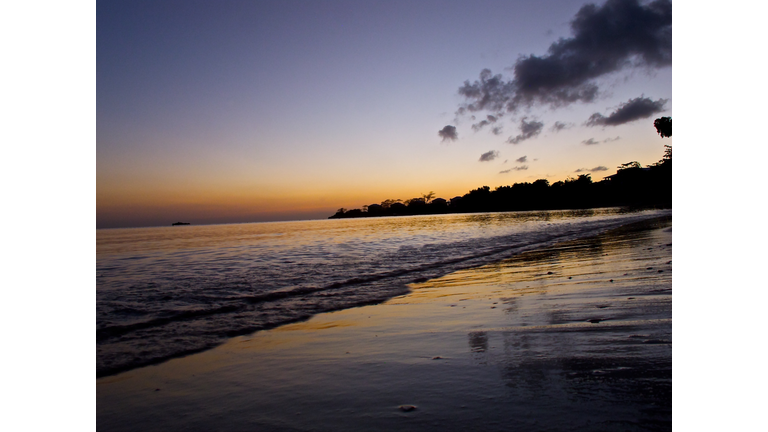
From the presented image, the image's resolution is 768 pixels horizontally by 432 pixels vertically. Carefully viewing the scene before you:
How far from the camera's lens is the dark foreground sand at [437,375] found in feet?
7.65

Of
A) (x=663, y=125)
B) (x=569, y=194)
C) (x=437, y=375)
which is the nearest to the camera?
(x=437, y=375)

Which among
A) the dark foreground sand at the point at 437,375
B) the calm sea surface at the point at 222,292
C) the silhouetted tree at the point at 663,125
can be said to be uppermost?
the silhouetted tree at the point at 663,125

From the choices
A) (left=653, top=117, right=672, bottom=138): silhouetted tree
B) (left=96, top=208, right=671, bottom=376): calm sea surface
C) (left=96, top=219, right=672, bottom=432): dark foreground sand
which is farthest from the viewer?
(left=653, top=117, right=672, bottom=138): silhouetted tree

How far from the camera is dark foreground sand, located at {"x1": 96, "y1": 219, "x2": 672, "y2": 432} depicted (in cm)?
Answer: 233

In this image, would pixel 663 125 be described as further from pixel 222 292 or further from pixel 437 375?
pixel 437 375

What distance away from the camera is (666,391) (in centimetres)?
243

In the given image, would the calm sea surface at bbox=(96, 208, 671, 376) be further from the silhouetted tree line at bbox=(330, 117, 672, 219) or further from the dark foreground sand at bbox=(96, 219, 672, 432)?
the silhouetted tree line at bbox=(330, 117, 672, 219)

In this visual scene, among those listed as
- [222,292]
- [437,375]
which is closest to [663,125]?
[222,292]

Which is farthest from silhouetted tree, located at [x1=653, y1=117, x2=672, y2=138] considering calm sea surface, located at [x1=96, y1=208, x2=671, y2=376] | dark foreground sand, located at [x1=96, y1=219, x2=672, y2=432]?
dark foreground sand, located at [x1=96, y1=219, x2=672, y2=432]

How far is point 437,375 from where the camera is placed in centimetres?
299

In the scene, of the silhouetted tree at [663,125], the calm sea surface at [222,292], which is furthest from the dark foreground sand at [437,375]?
the silhouetted tree at [663,125]

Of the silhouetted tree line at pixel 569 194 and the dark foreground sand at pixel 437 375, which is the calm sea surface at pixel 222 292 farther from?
the silhouetted tree line at pixel 569 194
